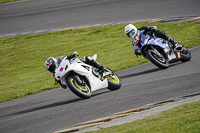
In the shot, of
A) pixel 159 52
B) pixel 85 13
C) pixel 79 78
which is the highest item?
pixel 85 13

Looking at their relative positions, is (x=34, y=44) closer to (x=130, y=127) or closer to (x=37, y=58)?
(x=37, y=58)

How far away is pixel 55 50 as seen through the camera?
68.1ft

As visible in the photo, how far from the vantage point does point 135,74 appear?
1159 centimetres

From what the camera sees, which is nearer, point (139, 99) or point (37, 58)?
point (139, 99)

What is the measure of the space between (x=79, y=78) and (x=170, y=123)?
4123 millimetres

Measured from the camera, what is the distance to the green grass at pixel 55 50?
14.3m

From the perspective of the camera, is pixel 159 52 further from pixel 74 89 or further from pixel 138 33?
pixel 74 89

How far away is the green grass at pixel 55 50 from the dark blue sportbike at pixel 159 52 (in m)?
2.72

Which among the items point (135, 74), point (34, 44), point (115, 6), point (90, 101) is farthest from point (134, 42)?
point (115, 6)

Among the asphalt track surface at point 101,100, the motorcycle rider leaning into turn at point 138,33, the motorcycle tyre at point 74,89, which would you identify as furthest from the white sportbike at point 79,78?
the motorcycle rider leaning into turn at point 138,33

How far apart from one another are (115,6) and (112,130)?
21.1 meters

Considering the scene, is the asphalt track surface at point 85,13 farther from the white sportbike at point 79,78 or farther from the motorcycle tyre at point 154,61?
the white sportbike at point 79,78

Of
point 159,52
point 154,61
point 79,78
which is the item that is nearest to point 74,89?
point 79,78

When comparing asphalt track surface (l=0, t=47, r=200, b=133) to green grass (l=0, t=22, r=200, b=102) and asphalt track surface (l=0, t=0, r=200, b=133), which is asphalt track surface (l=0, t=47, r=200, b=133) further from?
green grass (l=0, t=22, r=200, b=102)
